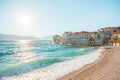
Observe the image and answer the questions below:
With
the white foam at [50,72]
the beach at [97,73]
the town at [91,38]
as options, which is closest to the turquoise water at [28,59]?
the white foam at [50,72]

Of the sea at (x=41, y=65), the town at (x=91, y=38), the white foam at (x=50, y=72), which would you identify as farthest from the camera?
the town at (x=91, y=38)

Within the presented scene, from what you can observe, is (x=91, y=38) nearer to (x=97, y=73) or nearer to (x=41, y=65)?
(x=41, y=65)

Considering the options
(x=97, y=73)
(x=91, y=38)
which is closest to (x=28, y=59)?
(x=97, y=73)

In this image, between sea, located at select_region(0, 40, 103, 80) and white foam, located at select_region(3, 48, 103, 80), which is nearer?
white foam, located at select_region(3, 48, 103, 80)

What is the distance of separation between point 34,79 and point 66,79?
3106 millimetres

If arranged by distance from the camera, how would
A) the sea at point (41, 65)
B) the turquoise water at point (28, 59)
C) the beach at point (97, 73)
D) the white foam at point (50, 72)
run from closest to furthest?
the beach at point (97, 73), the white foam at point (50, 72), the sea at point (41, 65), the turquoise water at point (28, 59)

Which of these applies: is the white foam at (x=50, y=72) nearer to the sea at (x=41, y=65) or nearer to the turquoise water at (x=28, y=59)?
the sea at (x=41, y=65)

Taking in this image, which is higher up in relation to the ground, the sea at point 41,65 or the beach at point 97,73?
the beach at point 97,73

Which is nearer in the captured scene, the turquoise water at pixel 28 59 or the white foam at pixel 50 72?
the white foam at pixel 50 72

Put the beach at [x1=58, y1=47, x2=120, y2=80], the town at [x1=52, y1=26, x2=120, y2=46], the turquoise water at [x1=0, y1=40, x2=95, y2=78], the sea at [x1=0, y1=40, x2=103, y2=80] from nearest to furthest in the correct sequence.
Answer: the beach at [x1=58, y1=47, x2=120, y2=80], the sea at [x1=0, y1=40, x2=103, y2=80], the turquoise water at [x1=0, y1=40, x2=95, y2=78], the town at [x1=52, y1=26, x2=120, y2=46]

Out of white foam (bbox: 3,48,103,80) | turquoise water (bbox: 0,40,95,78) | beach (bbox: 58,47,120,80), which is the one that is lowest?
turquoise water (bbox: 0,40,95,78)

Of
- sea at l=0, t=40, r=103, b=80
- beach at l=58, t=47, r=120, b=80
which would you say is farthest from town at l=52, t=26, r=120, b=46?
beach at l=58, t=47, r=120, b=80

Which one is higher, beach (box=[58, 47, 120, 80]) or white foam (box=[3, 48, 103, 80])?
beach (box=[58, 47, 120, 80])

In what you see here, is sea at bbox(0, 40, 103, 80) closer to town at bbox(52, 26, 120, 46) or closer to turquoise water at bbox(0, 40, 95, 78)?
turquoise water at bbox(0, 40, 95, 78)
